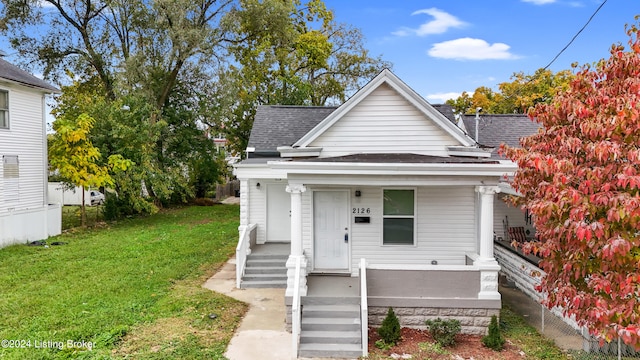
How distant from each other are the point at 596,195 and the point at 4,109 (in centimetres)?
1910

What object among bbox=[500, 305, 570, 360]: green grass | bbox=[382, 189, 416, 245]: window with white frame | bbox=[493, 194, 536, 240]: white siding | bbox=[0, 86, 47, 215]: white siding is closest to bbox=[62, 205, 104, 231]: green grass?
bbox=[0, 86, 47, 215]: white siding

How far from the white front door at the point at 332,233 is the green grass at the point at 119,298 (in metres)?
2.24

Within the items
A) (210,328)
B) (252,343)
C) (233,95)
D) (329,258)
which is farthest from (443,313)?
(233,95)

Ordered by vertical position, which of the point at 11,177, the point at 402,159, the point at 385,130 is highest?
the point at 385,130

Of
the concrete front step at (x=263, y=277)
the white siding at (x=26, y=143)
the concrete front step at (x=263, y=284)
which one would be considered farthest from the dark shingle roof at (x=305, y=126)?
the white siding at (x=26, y=143)

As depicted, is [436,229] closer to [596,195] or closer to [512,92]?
[596,195]

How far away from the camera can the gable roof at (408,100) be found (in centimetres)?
975

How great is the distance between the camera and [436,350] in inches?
279

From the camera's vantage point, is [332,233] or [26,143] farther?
[26,143]

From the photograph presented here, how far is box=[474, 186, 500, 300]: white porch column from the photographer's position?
7.77 m

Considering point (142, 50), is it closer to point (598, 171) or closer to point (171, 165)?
point (171, 165)

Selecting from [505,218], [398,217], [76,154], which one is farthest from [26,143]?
[505,218]

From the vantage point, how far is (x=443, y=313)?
787cm

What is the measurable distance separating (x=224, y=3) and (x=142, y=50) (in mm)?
5897
